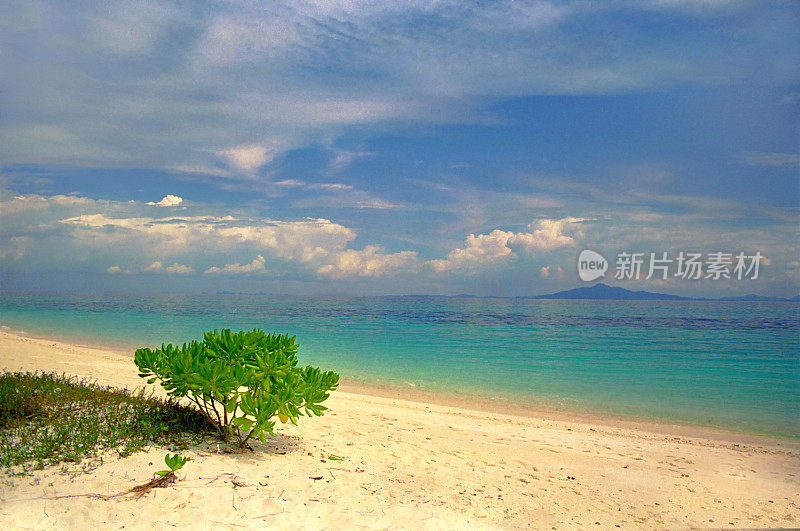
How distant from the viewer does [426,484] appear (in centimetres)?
561

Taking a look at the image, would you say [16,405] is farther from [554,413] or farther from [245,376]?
[554,413]

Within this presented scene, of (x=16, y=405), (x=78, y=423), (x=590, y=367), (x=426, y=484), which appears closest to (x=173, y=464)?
(x=78, y=423)

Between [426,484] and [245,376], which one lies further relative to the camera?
[426,484]

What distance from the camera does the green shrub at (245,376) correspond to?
17.3 feet

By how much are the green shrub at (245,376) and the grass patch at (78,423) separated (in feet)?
1.89

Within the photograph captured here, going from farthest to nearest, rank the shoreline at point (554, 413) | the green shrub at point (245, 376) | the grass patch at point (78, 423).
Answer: the shoreline at point (554, 413) < the green shrub at point (245, 376) < the grass patch at point (78, 423)

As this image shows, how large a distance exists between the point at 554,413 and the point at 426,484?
8.12m

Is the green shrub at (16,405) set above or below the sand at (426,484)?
above

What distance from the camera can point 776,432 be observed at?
38.4 ft

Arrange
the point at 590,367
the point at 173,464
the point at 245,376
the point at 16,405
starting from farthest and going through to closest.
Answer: the point at 590,367 → the point at 16,405 → the point at 245,376 → the point at 173,464

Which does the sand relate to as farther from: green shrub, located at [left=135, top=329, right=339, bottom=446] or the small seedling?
green shrub, located at [left=135, top=329, right=339, bottom=446]

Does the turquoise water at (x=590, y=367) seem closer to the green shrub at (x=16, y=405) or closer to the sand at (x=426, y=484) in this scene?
the sand at (x=426, y=484)

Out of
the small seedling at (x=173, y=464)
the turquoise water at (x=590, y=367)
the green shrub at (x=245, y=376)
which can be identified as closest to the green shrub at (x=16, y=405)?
the green shrub at (x=245, y=376)

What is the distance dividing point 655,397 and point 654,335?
2702cm
